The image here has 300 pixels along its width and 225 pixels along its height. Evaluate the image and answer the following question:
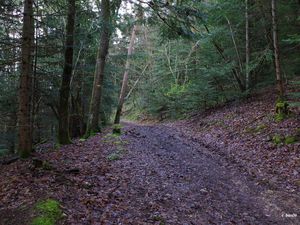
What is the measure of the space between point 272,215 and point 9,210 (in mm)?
5038

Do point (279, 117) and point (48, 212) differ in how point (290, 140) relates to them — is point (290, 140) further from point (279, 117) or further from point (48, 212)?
point (48, 212)

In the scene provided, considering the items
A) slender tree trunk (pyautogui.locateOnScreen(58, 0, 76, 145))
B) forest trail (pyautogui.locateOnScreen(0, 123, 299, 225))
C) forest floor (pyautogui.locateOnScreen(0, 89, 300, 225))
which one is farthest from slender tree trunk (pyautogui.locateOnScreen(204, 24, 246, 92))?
slender tree trunk (pyautogui.locateOnScreen(58, 0, 76, 145))

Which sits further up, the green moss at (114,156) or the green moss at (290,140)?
the green moss at (290,140)

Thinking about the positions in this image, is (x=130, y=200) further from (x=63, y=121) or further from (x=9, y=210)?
(x=63, y=121)

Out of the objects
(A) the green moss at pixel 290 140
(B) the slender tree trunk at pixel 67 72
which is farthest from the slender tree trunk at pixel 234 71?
(B) the slender tree trunk at pixel 67 72

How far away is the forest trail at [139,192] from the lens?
15.9ft

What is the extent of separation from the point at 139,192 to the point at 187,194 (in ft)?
3.70

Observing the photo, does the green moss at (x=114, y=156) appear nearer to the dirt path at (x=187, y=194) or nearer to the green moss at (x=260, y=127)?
the dirt path at (x=187, y=194)

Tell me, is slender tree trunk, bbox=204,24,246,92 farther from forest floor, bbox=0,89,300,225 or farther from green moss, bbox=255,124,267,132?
forest floor, bbox=0,89,300,225

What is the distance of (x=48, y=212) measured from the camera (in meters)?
4.24

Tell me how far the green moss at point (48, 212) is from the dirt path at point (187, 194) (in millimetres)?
897

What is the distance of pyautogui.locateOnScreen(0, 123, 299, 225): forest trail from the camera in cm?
483

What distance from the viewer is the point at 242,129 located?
1278cm

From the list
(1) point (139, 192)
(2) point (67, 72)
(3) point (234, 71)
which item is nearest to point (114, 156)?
(1) point (139, 192)
